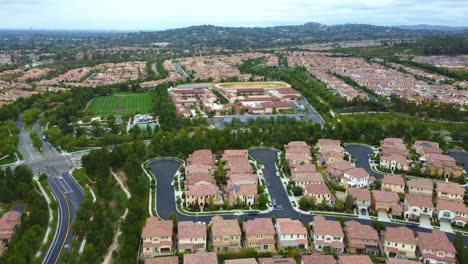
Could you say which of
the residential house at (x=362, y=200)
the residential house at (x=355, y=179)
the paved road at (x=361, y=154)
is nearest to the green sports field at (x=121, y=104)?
the paved road at (x=361, y=154)

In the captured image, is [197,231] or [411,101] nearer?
[197,231]

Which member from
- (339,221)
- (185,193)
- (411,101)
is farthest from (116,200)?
(411,101)

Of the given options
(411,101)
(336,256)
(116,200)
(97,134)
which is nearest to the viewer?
(336,256)

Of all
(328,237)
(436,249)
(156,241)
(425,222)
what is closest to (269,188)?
(328,237)

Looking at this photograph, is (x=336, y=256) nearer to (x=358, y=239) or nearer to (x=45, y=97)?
(x=358, y=239)

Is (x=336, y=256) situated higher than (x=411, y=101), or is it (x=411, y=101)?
(x=411, y=101)

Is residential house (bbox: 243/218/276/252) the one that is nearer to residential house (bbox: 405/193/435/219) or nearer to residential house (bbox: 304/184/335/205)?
residential house (bbox: 304/184/335/205)

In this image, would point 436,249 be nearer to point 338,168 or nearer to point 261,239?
point 261,239
